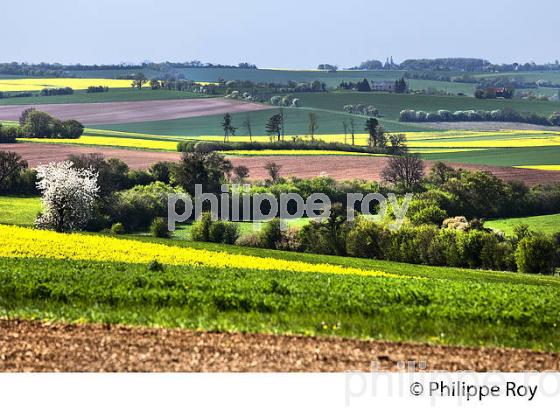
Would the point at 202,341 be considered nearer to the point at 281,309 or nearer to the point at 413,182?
the point at 281,309

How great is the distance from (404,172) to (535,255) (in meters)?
14.0

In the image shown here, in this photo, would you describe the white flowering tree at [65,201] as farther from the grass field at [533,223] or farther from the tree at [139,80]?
the tree at [139,80]

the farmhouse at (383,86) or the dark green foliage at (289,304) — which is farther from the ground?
the farmhouse at (383,86)

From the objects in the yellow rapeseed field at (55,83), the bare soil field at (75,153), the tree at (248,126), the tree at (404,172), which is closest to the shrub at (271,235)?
the tree at (404,172)

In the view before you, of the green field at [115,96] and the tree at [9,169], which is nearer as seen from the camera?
the tree at [9,169]

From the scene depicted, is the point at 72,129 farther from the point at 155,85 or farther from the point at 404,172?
the point at 404,172

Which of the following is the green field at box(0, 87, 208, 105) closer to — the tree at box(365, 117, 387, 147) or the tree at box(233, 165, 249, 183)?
the tree at box(365, 117, 387, 147)

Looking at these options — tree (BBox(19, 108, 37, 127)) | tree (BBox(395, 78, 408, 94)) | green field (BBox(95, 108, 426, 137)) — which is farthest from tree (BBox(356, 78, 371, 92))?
tree (BBox(19, 108, 37, 127))

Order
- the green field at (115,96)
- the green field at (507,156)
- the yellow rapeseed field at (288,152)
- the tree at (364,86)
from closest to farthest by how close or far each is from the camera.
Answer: the green field at (507,156), the yellow rapeseed field at (288,152), the green field at (115,96), the tree at (364,86)

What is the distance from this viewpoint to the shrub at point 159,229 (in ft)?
141

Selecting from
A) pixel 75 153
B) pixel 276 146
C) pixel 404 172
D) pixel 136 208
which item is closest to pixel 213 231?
pixel 136 208

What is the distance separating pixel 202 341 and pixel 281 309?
116 inches

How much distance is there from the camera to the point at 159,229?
4312 cm

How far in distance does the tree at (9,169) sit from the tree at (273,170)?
13.1m
